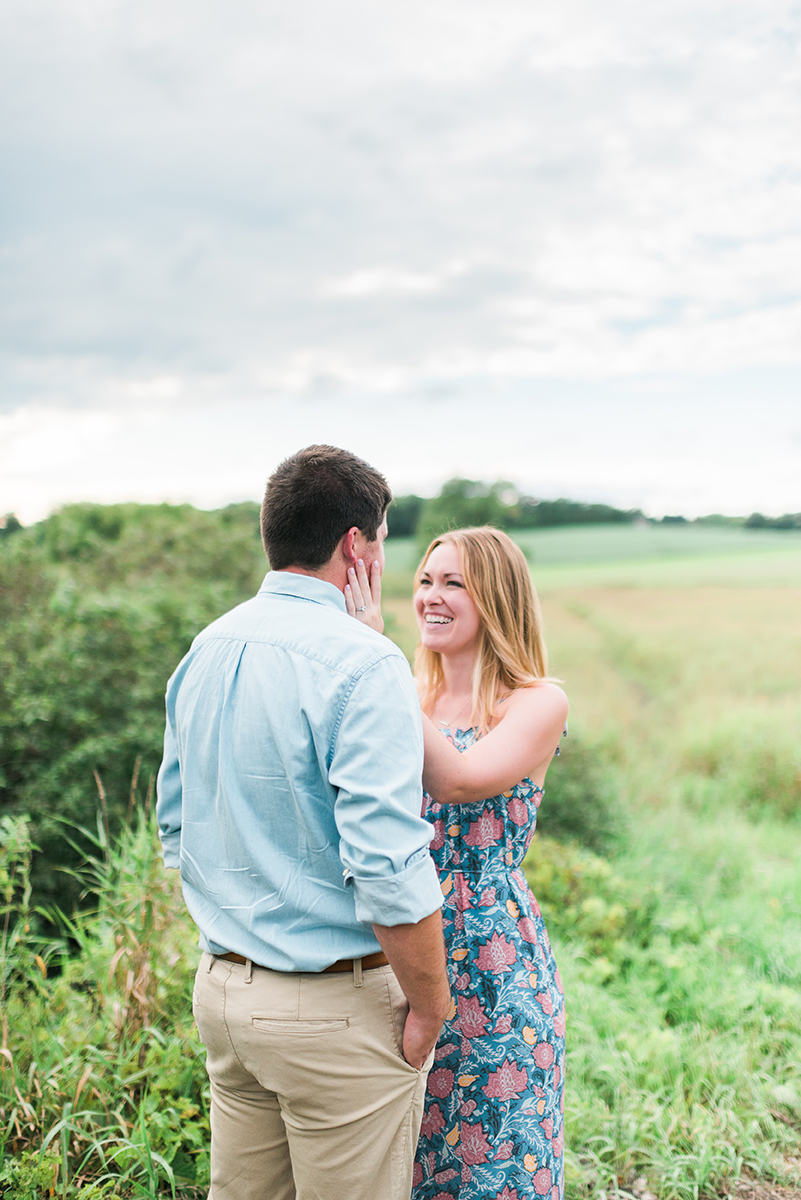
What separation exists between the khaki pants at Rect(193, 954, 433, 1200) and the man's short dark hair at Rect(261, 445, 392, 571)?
0.82 m

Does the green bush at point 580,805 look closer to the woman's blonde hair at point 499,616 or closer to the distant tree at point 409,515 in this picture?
the woman's blonde hair at point 499,616

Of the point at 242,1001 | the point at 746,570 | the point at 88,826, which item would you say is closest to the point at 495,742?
the point at 242,1001

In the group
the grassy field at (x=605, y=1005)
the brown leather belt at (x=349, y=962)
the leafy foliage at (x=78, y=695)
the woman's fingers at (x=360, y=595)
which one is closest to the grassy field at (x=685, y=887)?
the grassy field at (x=605, y=1005)

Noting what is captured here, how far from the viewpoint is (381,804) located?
142cm

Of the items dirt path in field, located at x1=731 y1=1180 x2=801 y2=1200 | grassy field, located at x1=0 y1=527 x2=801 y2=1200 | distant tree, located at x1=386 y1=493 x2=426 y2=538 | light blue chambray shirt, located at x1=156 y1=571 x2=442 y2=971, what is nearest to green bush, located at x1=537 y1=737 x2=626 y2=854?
grassy field, located at x1=0 y1=527 x2=801 y2=1200

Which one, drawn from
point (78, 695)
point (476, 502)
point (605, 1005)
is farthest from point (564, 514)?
point (605, 1005)

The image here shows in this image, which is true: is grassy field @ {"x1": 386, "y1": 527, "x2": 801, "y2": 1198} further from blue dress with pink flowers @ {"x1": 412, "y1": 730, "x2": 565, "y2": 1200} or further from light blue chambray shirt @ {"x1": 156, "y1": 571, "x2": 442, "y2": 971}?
light blue chambray shirt @ {"x1": 156, "y1": 571, "x2": 442, "y2": 971}

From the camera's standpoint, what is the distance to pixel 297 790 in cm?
151

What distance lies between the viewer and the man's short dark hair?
159 cm

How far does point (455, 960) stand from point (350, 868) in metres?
0.81

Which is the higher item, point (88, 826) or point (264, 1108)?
point (264, 1108)

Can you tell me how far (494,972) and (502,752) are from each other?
0.55 m

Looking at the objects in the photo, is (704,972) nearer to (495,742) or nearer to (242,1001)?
(495,742)

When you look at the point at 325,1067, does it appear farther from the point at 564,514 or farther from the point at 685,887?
the point at 564,514
